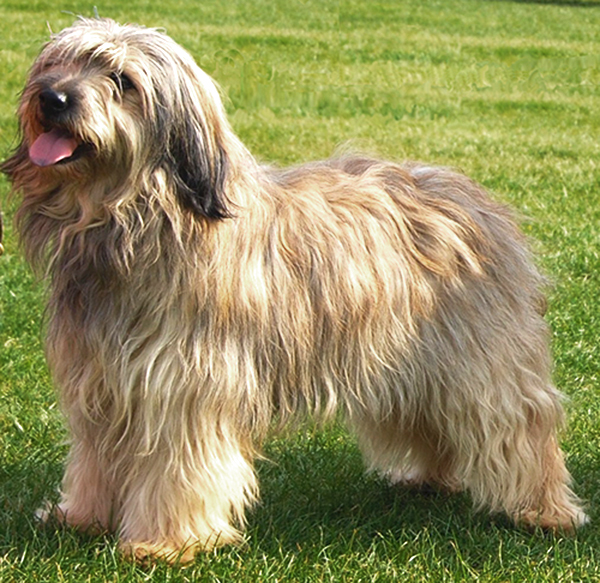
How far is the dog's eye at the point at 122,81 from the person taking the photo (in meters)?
3.41

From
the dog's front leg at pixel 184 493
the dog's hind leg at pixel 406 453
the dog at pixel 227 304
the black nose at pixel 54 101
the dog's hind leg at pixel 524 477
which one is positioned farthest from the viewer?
the dog's hind leg at pixel 406 453

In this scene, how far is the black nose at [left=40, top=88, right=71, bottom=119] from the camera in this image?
3326mm

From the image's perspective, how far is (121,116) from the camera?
134 inches

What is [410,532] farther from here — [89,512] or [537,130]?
[537,130]

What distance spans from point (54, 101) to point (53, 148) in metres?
0.14

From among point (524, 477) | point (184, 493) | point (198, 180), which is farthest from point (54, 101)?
point (524, 477)

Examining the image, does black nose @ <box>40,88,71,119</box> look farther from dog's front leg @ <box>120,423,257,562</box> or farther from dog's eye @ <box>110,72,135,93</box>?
dog's front leg @ <box>120,423,257,562</box>

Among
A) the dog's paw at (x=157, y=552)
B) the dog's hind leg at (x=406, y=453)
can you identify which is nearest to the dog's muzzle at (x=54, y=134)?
the dog's paw at (x=157, y=552)

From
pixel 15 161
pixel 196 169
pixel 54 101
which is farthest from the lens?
pixel 15 161

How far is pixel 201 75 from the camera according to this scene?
11.6 feet

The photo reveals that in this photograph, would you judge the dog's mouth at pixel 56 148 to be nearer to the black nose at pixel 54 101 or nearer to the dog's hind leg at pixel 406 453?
the black nose at pixel 54 101

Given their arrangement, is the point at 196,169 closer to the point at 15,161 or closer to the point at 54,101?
the point at 54,101

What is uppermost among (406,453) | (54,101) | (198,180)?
(54,101)

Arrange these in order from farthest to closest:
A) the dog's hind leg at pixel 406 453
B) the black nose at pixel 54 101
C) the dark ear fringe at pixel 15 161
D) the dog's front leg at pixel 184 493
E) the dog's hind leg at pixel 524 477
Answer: the dog's hind leg at pixel 406 453 < the dog's hind leg at pixel 524 477 < the dog's front leg at pixel 184 493 < the dark ear fringe at pixel 15 161 < the black nose at pixel 54 101
